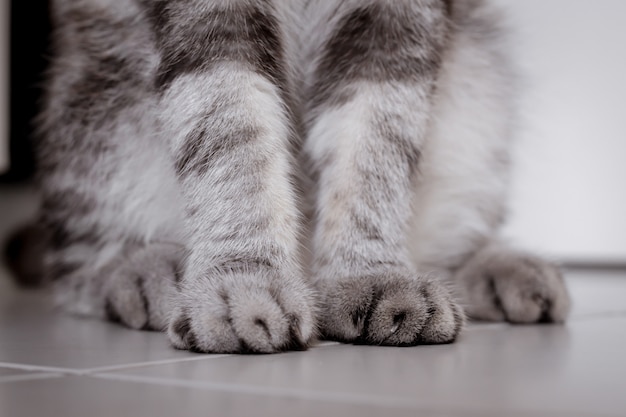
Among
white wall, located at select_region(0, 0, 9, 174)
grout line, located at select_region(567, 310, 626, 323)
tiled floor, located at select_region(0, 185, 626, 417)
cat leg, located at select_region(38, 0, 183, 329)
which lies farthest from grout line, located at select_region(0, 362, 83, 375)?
white wall, located at select_region(0, 0, 9, 174)

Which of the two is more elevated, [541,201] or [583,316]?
[583,316]

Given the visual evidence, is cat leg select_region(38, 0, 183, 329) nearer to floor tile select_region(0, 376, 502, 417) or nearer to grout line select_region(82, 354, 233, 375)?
grout line select_region(82, 354, 233, 375)

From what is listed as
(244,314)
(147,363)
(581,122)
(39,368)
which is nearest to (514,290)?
(244,314)

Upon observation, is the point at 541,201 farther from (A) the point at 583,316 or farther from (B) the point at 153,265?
(B) the point at 153,265

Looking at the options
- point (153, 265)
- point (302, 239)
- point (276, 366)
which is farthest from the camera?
point (153, 265)

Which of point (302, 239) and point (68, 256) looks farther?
point (68, 256)

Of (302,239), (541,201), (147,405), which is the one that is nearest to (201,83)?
(302,239)

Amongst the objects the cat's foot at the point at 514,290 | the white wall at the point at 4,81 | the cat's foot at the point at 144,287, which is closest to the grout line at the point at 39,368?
the cat's foot at the point at 144,287
